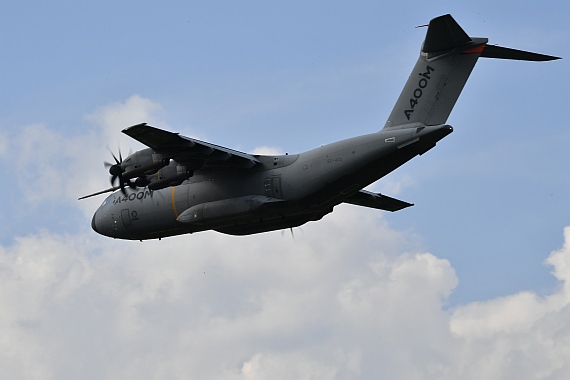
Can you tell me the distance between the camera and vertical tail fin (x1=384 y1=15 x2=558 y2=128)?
3284 cm

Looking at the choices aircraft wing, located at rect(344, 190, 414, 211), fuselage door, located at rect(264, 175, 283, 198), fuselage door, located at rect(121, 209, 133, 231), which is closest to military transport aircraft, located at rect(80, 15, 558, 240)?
fuselage door, located at rect(264, 175, 283, 198)

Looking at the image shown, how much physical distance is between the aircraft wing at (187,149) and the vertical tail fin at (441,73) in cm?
442

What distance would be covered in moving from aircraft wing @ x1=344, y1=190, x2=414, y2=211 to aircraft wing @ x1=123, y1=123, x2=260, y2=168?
517cm

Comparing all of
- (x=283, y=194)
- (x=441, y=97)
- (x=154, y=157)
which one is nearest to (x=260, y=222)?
(x=283, y=194)

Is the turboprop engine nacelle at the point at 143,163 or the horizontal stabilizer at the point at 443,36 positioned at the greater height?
the horizontal stabilizer at the point at 443,36

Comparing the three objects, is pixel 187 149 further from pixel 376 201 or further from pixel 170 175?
pixel 376 201

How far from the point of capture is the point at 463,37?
32688 millimetres

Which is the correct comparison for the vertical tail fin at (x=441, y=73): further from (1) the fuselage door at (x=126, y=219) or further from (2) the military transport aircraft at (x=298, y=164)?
(1) the fuselage door at (x=126, y=219)

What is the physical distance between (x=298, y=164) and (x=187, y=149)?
3.16 meters

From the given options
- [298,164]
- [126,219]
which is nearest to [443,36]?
[298,164]

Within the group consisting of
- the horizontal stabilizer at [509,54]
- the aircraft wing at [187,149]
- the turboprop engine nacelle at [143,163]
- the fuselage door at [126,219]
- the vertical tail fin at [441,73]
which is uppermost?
the horizontal stabilizer at [509,54]

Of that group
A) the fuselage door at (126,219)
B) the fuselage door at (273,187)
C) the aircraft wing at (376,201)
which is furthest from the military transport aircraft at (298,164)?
the aircraft wing at (376,201)

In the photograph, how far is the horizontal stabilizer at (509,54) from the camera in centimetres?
3262

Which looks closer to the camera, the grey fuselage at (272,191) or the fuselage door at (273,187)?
the grey fuselage at (272,191)
